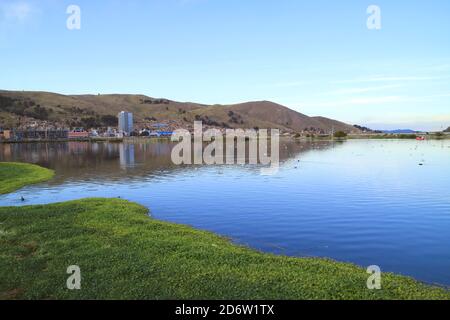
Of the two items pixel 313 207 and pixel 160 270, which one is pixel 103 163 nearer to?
pixel 313 207

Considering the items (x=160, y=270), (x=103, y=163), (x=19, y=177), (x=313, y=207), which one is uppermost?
(x=160, y=270)

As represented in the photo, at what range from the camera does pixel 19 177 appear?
58344 millimetres

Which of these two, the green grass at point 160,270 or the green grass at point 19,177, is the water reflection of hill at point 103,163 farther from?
the green grass at point 160,270

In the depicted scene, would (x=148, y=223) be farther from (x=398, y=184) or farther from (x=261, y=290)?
(x=398, y=184)

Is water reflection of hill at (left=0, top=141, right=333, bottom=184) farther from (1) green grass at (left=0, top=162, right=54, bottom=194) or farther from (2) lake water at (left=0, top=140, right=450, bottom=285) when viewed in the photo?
(1) green grass at (left=0, top=162, right=54, bottom=194)

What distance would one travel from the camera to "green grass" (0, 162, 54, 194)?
49153 mm

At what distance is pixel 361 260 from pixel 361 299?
294 inches

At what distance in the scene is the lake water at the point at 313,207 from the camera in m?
21.9

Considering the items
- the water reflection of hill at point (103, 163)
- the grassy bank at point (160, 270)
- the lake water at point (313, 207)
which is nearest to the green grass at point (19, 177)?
the lake water at point (313, 207)

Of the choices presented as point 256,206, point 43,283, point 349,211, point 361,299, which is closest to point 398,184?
point 349,211

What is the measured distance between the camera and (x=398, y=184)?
158ft

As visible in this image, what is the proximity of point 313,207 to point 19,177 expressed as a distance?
4433cm

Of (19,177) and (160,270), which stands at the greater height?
(160,270)

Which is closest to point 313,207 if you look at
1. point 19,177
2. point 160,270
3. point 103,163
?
point 160,270
